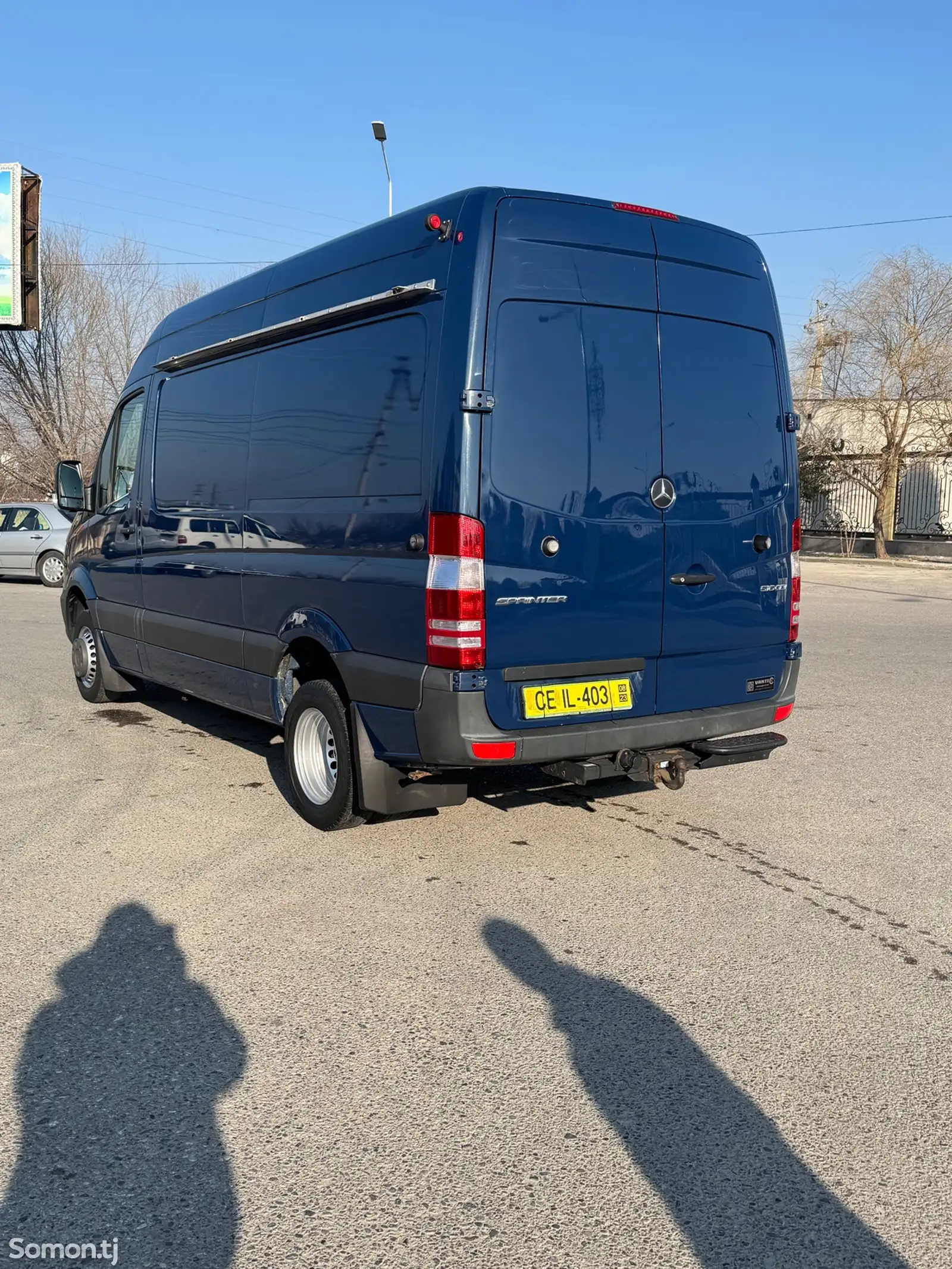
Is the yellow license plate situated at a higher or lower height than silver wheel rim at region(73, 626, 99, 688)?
higher

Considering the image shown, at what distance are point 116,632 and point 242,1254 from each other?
6.34 metres

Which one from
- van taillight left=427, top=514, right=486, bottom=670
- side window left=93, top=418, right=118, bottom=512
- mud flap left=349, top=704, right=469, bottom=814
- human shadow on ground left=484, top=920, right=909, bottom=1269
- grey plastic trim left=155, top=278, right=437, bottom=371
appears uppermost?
grey plastic trim left=155, top=278, right=437, bottom=371

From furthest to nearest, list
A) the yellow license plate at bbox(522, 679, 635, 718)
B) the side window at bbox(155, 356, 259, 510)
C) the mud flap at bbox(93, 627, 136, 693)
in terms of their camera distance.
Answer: the mud flap at bbox(93, 627, 136, 693) → the side window at bbox(155, 356, 259, 510) → the yellow license plate at bbox(522, 679, 635, 718)

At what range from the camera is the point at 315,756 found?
5.67 metres

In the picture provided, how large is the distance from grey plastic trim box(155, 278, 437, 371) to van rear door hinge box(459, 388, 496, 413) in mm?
553

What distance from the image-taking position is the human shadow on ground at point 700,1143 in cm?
252

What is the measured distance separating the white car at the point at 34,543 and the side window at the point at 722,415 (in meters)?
17.6

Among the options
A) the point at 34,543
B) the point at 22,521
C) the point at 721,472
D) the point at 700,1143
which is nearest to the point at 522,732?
the point at 721,472

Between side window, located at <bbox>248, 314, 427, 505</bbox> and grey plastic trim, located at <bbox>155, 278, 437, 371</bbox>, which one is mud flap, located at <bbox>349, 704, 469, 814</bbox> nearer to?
side window, located at <bbox>248, 314, 427, 505</bbox>

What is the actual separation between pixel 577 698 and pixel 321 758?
1468 mm

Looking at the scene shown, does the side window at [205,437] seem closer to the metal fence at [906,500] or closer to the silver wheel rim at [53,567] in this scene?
the silver wheel rim at [53,567]

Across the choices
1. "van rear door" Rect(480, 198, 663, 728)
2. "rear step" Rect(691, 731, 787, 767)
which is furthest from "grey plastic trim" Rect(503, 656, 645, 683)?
"rear step" Rect(691, 731, 787, 767)

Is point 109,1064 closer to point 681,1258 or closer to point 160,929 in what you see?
point 160,929

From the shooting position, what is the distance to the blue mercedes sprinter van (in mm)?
4605
